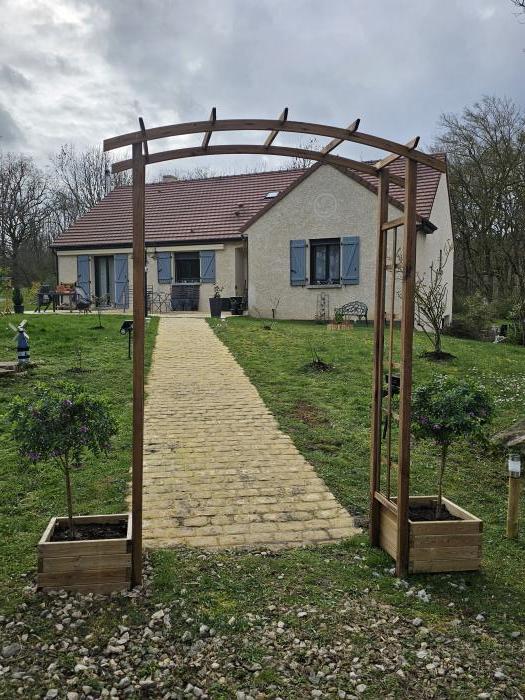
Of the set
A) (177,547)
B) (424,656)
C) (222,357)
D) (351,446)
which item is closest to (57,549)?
(177,547)

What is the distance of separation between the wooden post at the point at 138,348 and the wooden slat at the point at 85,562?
81mm

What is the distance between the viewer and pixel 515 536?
4.46m

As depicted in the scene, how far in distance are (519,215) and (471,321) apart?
1209 centimetres

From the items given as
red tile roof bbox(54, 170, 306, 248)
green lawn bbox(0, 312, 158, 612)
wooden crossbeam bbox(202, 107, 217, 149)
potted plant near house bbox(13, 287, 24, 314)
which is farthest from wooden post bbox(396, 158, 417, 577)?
potted plant near house bbox(13, 287, 24, 314)

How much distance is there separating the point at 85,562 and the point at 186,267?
64.9ft

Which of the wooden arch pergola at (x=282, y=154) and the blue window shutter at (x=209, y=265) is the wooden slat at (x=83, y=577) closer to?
the wooden arch pergola at (x=282, y=154)

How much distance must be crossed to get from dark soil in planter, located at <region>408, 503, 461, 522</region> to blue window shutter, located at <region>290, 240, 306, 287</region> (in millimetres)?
15425

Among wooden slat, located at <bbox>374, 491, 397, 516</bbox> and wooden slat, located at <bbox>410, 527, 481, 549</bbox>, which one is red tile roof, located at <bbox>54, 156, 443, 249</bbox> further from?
wooden slat, located at <bbox>410, 527, 481, 549</bbox>

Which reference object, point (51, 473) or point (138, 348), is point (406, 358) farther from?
point (51, 473)

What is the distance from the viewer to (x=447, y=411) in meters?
4.13

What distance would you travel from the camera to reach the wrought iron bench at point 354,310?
720 inches

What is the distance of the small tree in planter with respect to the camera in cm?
411

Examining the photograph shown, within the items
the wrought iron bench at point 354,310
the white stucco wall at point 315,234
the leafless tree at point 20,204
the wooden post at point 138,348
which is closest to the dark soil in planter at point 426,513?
the wooden post at point 138,348

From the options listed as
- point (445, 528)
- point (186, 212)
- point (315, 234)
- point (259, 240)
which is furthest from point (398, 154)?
point (186, 212)
